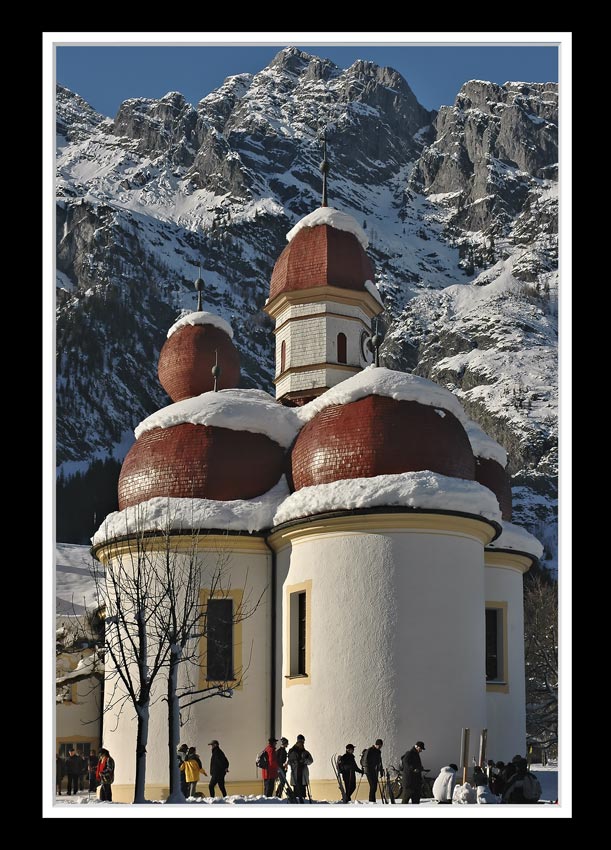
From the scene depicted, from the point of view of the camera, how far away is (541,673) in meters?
50.8

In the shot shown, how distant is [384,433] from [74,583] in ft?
97.9

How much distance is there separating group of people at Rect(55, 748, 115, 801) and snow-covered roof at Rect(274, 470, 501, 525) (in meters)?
6.46

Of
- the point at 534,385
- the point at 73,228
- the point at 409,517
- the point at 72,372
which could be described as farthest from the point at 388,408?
the point at 73,228

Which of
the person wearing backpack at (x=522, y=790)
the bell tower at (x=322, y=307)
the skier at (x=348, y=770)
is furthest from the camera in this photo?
the bell tower at (x=322, y=307)

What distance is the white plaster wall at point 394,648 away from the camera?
2492 cm

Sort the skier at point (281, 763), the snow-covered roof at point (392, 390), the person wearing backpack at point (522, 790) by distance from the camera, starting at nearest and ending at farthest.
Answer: the person wearing backpack at point (522, 790)
the skier at point (281, 763)
the snow-covered roof at point (392, 390)

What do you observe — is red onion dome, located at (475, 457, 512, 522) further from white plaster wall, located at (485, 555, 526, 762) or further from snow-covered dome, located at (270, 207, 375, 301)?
snow-covered dome, located at (270, 207, 375, 301)

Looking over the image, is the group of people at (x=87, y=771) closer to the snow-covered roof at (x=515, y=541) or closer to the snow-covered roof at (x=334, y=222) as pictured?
the snow-covered roof at (x=515, y=541)

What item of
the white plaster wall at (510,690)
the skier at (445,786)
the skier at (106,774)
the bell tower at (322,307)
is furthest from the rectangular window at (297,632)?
the bell tower at (322,307)

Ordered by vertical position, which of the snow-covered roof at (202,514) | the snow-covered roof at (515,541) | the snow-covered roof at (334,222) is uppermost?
the snow-covered roof at (334,222)

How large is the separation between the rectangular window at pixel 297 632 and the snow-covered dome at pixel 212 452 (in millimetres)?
2809

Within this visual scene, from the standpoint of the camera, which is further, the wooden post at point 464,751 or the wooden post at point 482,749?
the wooden post at point 482,749

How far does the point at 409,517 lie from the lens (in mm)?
25500

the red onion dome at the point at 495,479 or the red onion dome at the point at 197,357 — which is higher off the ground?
the red onion dome at the point at 197,357
